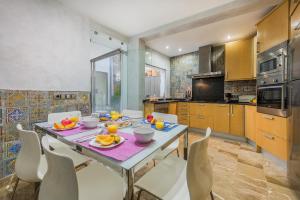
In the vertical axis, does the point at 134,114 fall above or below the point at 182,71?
below

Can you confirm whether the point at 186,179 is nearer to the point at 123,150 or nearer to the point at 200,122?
the point at 123,150

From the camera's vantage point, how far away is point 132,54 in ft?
10.0

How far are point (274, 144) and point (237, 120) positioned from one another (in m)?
0.96

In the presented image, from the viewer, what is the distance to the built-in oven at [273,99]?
1.70m

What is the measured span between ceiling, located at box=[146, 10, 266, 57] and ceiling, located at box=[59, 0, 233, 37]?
551mm

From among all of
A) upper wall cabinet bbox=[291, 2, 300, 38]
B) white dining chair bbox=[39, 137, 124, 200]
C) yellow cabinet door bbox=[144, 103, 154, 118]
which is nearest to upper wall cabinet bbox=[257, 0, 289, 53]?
upper wall cabinet bbox=[291, 2, 300, 38]

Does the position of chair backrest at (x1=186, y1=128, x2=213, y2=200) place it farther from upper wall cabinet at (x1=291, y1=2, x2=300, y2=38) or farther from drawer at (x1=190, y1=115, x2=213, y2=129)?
drawer at (x1=190, y1=115, x2=213, y2=129)

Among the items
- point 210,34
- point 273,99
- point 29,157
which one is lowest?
point 29,157

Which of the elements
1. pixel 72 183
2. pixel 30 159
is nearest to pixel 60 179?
pixel 72 183

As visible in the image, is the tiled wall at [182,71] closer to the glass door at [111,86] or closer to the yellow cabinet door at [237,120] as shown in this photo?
the yellow cabinet door at [237,120]

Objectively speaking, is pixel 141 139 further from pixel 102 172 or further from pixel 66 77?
pixel 66 77

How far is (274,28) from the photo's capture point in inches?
73.1

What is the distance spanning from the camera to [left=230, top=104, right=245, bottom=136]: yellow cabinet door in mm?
2732

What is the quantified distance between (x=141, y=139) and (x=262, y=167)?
1.95 meters
